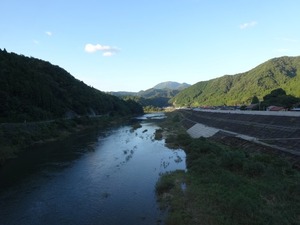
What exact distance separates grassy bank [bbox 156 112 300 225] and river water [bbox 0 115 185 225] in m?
1.67

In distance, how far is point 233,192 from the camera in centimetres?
1880

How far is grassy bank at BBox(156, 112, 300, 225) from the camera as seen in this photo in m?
15.3

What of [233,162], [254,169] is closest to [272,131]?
[233,162]

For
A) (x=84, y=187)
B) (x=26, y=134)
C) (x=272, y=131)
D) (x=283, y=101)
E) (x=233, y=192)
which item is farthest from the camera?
(x=283, y=101)

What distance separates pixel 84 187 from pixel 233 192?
475 inches

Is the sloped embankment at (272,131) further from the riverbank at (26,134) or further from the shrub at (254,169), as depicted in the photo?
the riverbank at (26,134)

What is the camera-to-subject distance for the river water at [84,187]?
17812 millimetres

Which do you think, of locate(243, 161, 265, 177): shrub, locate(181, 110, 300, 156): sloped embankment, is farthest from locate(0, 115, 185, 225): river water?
locate(181, 110, 300, 156): sloped embankment

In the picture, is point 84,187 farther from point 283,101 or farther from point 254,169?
point 283,101

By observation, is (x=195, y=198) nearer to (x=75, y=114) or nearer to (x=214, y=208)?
(x=214, y=208)

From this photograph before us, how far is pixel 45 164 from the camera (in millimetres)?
33781

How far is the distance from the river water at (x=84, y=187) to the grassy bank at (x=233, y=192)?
1.67 meters

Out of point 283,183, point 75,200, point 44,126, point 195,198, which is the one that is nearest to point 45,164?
point 75,200

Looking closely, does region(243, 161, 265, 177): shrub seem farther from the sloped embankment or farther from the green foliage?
the green foliage
